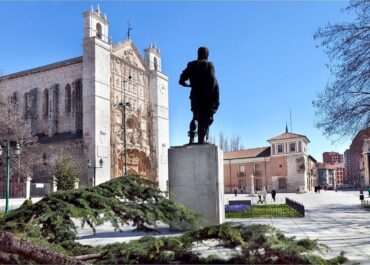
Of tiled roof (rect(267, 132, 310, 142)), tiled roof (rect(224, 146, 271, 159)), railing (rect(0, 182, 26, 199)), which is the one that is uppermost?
tiled roof (rect(267, 132, 310, 142))

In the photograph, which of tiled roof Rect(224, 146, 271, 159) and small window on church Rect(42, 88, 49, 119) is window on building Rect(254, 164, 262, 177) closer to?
tiled roof Rect(224, 146, 271, 159)

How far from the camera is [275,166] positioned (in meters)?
57.4

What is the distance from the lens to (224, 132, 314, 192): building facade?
184 feet

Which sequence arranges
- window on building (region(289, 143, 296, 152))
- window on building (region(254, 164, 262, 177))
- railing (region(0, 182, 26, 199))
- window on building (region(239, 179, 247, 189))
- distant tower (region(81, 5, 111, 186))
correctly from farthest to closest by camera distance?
window on building (region(239, 179, 247, 189)), window on building (region(254, 164, 262, 177)), window on building (region(289, 143, 296, 152)), distant tower (region(81, 5, 111, 186)), railing (region(0, 182, 26, 199))

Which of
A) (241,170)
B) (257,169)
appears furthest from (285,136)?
(241,170)

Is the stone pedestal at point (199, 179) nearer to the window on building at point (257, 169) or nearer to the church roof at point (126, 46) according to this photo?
the church roof at point (126, 46)

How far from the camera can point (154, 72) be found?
51250 mm

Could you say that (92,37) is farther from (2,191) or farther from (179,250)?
(179,250)

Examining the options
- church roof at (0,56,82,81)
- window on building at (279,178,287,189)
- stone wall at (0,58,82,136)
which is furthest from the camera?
window on building at (279,178,287,189)

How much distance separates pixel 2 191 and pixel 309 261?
31.6 metres

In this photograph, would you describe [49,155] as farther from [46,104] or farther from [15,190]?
[15,190]

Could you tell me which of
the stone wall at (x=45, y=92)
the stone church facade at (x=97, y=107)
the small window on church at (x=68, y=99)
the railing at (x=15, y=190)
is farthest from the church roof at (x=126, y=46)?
the railing at (x=15, y=190)

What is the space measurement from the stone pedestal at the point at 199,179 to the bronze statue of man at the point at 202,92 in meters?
0.50

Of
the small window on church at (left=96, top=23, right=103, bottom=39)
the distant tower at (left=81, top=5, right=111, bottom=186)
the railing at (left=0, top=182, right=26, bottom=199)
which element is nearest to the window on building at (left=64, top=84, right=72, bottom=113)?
the distant tower at (left=81, top=5, right=111, bottom=186)
